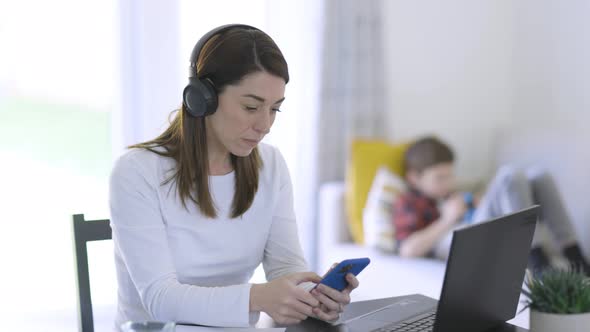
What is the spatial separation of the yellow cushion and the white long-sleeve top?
1.43 meters

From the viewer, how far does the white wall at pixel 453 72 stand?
362cm

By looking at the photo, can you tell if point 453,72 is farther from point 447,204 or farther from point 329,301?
point 329,301

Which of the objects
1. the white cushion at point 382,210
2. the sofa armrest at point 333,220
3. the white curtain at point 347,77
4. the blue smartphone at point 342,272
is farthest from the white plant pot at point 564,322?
the white curtain at point 347,77

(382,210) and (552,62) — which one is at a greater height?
(552,62)

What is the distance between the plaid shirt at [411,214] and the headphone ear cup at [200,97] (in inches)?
61.7

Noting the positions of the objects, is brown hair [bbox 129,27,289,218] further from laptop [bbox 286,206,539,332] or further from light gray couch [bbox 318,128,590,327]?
light gray couch [bbox 318,128,590,327]

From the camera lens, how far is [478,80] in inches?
153

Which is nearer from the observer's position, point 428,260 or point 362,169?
point 428,260

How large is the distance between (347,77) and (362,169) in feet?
1.63

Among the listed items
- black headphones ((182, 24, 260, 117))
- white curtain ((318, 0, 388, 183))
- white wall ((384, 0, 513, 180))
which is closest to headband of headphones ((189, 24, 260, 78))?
black headphones ((182, 24, 260, 117))

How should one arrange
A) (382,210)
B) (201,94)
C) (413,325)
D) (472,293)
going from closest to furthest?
(472,293) → (413,325) → (201,94) → (382,210)

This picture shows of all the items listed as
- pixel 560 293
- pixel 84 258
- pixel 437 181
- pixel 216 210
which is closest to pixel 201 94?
pixel 216 210

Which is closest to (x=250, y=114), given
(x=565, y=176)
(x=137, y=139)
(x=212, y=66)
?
(x=212, y=66)

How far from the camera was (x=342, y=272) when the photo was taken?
4.30ft
